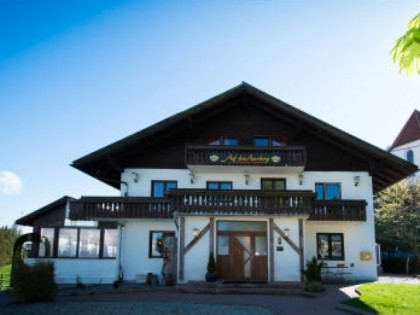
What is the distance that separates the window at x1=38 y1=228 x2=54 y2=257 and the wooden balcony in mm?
9804

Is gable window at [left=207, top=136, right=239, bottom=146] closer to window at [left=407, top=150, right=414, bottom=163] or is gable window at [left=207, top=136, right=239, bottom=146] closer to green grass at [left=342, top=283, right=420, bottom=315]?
green grass at [left=342, top=283, right=420, bottom=315]

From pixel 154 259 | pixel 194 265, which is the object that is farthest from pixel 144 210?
pixel 194 265

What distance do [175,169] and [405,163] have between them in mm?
11081

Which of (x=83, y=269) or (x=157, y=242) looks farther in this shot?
(x=83, y=269)

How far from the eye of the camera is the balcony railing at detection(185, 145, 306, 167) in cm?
2081

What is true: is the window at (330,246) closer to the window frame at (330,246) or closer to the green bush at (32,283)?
the window frame at (330,246)

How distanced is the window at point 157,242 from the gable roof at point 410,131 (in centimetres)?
4137

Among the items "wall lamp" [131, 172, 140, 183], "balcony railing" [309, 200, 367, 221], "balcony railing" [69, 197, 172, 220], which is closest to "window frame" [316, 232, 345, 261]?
"balcony railing" [309, 200, 367, 221]

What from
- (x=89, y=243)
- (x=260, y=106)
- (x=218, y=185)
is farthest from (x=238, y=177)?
(x=89, y=243)

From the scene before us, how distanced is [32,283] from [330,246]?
14.0m

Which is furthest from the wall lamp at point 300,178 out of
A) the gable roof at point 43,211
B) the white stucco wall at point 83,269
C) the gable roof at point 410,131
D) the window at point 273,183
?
the gable roof at point 410,131

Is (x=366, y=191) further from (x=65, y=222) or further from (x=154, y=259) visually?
(x=65, y=222)

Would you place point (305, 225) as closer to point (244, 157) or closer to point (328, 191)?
point (328, 191)

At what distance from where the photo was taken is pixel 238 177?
880 inches
